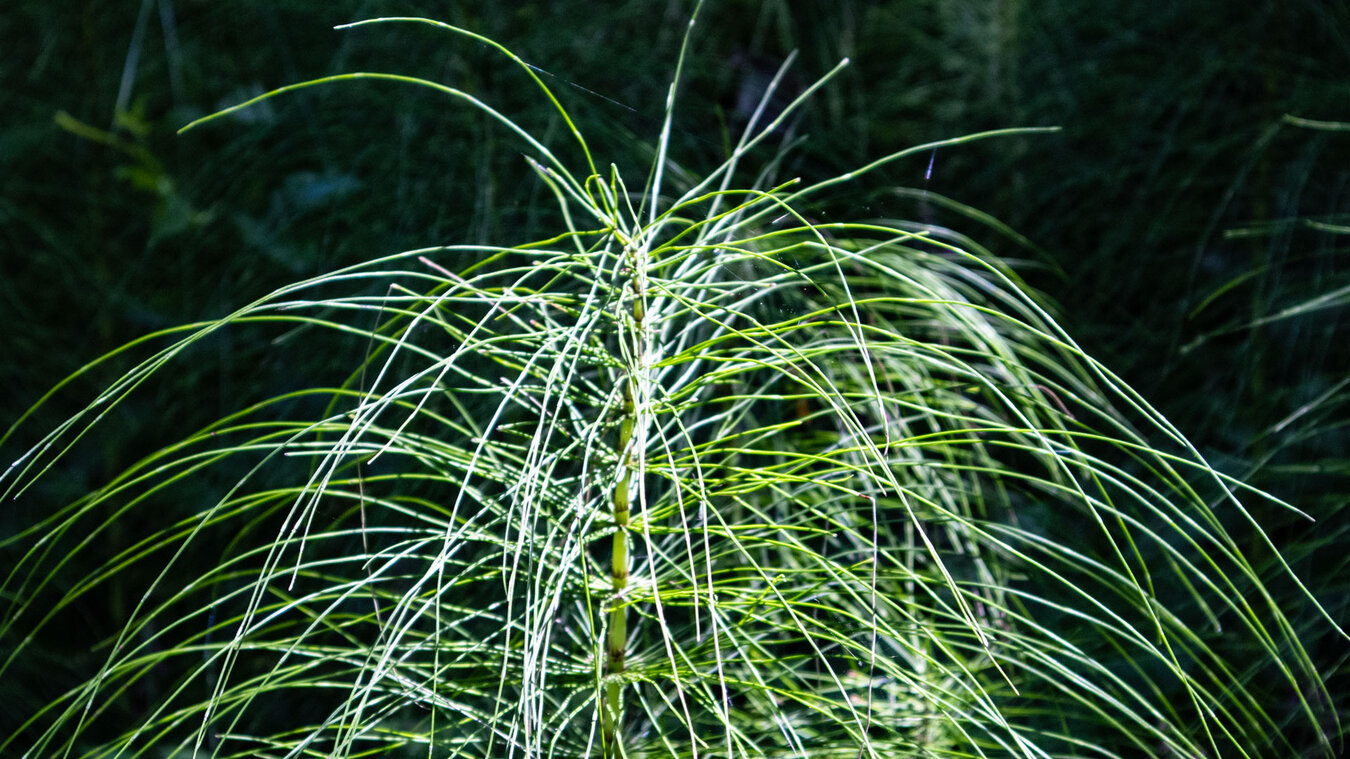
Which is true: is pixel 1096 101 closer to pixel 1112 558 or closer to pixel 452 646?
pixel 1112 558

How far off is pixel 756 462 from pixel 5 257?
1.30m

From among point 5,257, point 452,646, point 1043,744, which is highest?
point 452,646

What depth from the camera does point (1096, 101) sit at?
1.28 m

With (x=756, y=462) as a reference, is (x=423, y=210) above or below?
above

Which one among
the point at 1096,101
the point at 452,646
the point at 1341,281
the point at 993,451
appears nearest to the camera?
the point at 452,646

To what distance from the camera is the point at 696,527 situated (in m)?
0.44

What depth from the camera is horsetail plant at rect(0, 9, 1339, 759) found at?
16.3 inches

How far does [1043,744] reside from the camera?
2.53ft

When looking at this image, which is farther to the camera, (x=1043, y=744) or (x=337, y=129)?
(x=337, y=129)

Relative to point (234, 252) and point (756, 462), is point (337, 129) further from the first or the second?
point (756, 462)

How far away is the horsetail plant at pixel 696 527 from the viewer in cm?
41

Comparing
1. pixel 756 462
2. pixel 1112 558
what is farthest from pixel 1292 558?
pixel 756 462

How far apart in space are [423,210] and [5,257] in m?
0.85

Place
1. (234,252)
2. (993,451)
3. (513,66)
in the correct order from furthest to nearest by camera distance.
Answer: (234,252), (513,66), (993,451)
